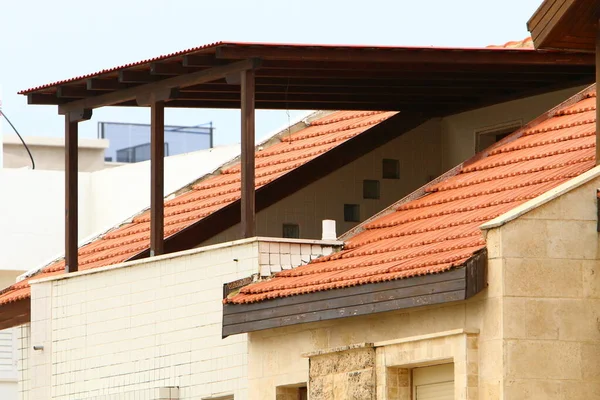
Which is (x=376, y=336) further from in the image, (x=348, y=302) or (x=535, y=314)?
(x=535, y=314)

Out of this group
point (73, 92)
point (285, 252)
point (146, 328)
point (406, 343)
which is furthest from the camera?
point (73, 92)

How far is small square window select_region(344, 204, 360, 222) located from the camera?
86.9ft

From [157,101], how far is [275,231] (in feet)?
8.07

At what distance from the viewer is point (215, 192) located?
91.4 ft

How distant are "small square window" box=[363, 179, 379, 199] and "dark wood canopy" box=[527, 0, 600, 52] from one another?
19.3 ft

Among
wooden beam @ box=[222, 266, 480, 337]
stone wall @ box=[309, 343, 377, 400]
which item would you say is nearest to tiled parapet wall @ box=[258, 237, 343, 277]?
wooden beam @ box=[222, 266, 480, 337]

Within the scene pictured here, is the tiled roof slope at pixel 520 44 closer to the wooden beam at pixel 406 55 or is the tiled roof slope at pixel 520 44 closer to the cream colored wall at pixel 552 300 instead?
the wooden beam at pixel 406 55

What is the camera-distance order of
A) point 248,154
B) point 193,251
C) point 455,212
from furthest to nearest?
1. point 193,251
2. point 248,154
3. point 455,212

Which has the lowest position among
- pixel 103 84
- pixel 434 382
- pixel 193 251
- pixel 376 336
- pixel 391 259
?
pixel 434 382

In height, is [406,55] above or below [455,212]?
above

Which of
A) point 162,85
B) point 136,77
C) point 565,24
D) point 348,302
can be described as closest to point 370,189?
point 162,85

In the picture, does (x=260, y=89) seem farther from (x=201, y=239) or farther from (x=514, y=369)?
(x=514, y=369)

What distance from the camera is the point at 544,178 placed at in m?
21.1

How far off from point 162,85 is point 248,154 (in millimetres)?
2096
